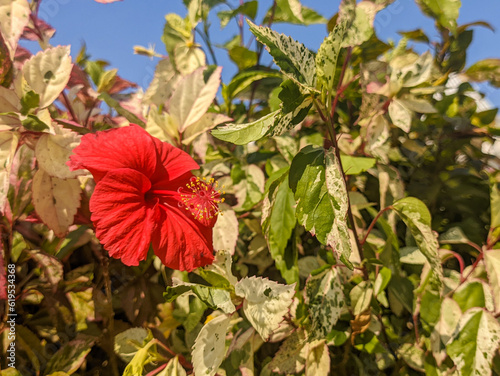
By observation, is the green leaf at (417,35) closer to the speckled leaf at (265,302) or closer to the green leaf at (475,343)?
the green leaf at (475,343)

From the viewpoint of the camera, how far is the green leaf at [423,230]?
1.97 feet

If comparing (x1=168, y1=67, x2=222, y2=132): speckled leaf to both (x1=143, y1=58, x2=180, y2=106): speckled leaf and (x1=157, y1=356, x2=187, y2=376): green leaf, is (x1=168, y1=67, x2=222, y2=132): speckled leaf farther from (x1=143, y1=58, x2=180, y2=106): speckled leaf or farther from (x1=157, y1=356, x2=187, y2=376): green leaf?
(x1=157, y1=356, x2=187, y2=376): green leaf

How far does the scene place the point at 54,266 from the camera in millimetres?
728

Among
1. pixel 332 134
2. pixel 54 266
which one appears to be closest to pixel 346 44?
pixel 332 134

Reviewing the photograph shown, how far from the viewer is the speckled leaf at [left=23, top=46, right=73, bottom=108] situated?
0.69 meters

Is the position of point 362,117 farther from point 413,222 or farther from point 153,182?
point 153,182

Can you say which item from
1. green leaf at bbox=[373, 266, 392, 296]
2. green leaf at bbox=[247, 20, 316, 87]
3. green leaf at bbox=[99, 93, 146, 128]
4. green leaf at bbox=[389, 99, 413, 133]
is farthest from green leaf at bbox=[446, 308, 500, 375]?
green leaf at bbox=[99, 93, 146, 128]

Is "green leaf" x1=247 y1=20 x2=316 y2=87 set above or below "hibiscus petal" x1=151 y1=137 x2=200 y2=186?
above

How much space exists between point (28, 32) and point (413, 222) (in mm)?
936

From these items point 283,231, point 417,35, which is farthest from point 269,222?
point 417,35

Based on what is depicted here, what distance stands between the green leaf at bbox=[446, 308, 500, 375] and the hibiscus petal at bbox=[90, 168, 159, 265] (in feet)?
1.69

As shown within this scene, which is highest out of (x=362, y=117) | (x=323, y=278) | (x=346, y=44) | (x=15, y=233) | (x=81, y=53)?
(x=81, y=53)

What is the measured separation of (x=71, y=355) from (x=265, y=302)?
0.40 metres

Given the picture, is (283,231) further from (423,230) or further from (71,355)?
(71,355)
